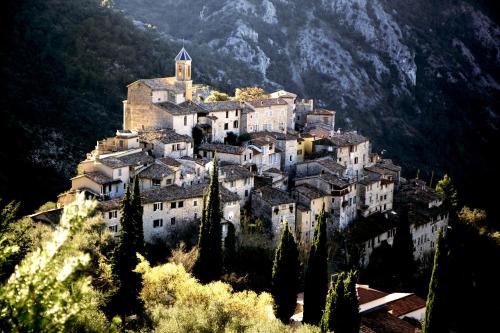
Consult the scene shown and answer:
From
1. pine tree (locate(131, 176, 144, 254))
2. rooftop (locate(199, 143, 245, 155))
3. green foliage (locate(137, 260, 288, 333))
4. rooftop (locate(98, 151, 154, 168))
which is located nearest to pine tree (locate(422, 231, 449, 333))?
green foliage (locate(137, 260, 288, 333))

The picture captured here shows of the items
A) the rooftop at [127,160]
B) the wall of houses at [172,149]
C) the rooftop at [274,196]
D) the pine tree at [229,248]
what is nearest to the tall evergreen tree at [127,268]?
the pine tree at [229,248]

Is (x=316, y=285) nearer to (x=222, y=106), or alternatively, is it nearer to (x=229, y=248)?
(x=229, y=248)

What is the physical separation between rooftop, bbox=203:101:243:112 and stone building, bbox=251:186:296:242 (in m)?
7.71

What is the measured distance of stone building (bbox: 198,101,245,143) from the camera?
5272 centimetres

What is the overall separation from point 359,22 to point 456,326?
9759 cm

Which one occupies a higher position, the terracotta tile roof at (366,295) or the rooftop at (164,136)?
the rooftop at (164,136)

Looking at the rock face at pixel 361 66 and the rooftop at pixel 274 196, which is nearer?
the rooftop at pixel 274 196

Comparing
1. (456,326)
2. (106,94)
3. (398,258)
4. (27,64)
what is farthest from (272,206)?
(27,64)

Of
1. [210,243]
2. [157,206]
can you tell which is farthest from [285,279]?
[157,206]

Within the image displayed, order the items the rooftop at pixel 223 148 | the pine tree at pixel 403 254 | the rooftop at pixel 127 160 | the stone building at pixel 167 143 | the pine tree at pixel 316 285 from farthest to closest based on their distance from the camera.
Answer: the pine tree at pixel 403 254, the rooftop at pixel 223 148, the stone building at pixel 167 143, the rooftop at pixel 127 160, the pine tree at pixel 316 285

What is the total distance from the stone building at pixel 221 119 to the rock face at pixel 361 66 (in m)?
48.9

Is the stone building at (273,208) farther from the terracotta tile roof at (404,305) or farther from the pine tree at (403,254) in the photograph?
the terracotta tile roof at (404,305)

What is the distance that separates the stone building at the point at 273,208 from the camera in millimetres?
47875

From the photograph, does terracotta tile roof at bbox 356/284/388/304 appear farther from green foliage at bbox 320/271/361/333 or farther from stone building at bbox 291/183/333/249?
green foliage at bbox 320/271/361/333
